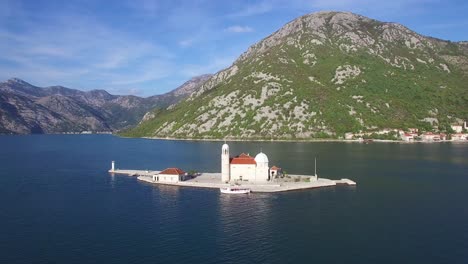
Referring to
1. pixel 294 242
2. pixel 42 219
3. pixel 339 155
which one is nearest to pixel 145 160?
pixel 339 155

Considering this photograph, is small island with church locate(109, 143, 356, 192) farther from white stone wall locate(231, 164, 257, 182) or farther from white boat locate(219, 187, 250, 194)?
white boat locate(219, 187, 250, 194)

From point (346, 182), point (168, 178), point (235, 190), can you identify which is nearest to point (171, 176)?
point (168, 178)

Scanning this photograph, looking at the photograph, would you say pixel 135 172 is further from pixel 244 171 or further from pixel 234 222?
pixel 234 222

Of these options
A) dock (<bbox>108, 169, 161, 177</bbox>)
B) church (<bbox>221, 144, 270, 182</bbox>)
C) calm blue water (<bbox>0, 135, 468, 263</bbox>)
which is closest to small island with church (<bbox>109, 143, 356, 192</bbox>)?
church (<bbox>221, 144, 270, 182</bbox>)

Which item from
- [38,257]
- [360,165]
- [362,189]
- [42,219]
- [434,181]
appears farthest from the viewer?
[360,165]

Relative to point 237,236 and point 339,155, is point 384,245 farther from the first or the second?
point 339,155

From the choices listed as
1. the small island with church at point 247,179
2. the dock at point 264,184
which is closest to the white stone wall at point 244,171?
the small island with church at point 247,179
